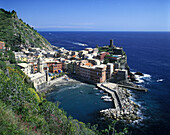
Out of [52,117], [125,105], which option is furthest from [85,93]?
[52,117]

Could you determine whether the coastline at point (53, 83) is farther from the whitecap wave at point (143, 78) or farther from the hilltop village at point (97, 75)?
the whitecap wave at point (143, 78)

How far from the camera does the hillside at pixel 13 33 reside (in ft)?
211

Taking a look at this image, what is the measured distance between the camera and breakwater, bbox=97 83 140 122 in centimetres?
2839

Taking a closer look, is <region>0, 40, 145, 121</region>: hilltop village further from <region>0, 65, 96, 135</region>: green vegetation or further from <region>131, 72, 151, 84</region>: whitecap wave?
<region>0, 65, 96, 135</region>: green vegetation

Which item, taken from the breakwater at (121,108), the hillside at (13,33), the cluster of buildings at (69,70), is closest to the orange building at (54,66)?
the cluster of buildings at (69,70)

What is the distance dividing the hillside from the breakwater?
4289 centimetres

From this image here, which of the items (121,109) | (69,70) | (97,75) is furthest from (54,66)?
(121,109)

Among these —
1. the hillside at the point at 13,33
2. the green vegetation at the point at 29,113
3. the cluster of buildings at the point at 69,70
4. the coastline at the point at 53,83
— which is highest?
the hillside at the point at 13,33

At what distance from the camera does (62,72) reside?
52.1 metres

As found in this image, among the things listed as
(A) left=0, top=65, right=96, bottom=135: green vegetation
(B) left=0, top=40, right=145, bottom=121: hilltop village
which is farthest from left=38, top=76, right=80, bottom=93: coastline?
(A) left=0, top=65, right=96, bottom=135: green vegetation

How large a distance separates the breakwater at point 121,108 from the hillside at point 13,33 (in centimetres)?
4289

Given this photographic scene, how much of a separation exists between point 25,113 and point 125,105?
72.2 feet

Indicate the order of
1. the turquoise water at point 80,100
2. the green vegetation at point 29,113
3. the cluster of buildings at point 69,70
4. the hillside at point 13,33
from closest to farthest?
the green vegetation at point 29,113
the turquoise water at point 80,100
the cluster of buildings at point 69,70
the hillside at point 13,33

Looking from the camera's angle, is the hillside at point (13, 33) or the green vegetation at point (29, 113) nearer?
the green vegetation at point (29, 113)
